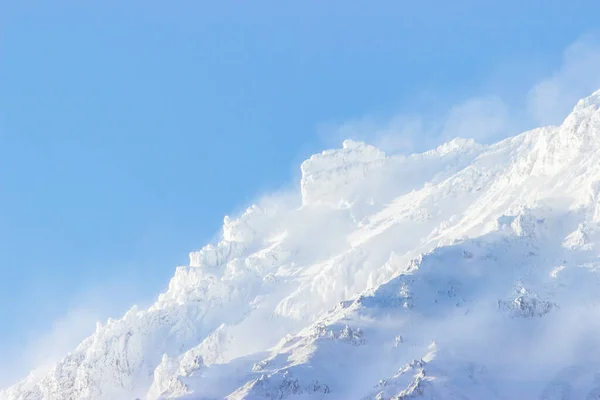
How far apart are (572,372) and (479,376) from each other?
1912 cm

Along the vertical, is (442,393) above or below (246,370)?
below

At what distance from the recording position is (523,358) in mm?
171375

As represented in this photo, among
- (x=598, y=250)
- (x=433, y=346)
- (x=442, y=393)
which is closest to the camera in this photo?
(x=442, y=393)

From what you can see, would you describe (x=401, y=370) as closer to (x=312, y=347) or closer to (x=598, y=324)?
(x=312, y=347)

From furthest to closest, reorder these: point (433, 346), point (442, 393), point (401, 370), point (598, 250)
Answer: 1. point (598, 250)
2. point (433, 346)
3. point (401, 370)
4. point (442, 393)

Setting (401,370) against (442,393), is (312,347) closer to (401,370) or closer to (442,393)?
(401,370)

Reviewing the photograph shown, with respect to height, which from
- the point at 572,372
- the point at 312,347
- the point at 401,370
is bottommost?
the point at 572,372

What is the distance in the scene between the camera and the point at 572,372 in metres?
160

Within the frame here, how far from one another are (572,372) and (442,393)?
28.4 m

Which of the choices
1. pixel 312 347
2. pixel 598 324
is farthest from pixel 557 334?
pixel 312 347

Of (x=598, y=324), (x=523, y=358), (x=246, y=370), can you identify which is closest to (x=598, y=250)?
(x=598, y=324)

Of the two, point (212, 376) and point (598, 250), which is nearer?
point (212, 376)

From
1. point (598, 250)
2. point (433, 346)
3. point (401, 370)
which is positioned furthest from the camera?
point (598, 250)

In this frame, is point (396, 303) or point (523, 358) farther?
point (396, 303)
